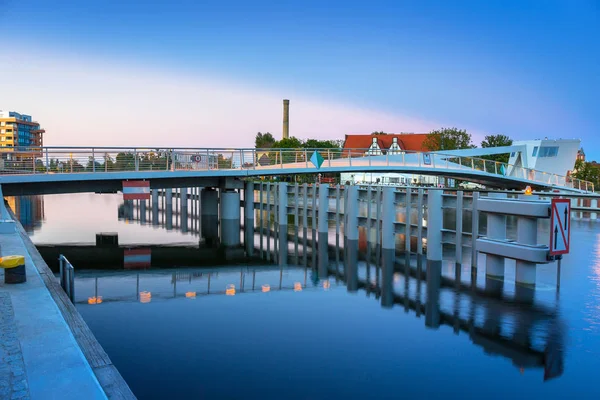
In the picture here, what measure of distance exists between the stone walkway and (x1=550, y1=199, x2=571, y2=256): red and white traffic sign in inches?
→ 411

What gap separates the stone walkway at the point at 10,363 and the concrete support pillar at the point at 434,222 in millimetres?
11665

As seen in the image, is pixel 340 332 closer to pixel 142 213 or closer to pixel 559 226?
pixel 559 226

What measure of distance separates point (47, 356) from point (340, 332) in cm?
531

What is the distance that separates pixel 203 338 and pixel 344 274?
7.18 m

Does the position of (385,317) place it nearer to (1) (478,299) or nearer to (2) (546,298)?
(1) (478,299)

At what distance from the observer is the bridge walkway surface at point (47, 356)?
5.18 m

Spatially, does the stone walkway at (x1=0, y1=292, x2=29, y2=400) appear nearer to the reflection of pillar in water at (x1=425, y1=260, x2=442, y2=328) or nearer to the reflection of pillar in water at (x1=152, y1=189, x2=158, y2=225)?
the reflection of pillar in water at (x1=425, y1=260, x2=442, y2=328)

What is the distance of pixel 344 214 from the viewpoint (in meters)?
23.3

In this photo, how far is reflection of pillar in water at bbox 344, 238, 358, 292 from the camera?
47.8 ft

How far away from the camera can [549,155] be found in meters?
57.2

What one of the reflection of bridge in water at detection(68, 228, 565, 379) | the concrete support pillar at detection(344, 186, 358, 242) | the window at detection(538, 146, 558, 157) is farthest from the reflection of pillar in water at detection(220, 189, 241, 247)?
the window at detection(538, 146, 558, 157)

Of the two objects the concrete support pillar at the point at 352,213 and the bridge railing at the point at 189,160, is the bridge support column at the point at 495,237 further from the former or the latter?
the bridge railing at the point at 189,160

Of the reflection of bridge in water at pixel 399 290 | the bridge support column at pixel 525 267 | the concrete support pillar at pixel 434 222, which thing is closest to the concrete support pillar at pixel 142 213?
the reflection of bridge in water at pixel 399 290

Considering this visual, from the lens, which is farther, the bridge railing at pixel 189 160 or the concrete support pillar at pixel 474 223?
the bridge railing at pixel 189 160
